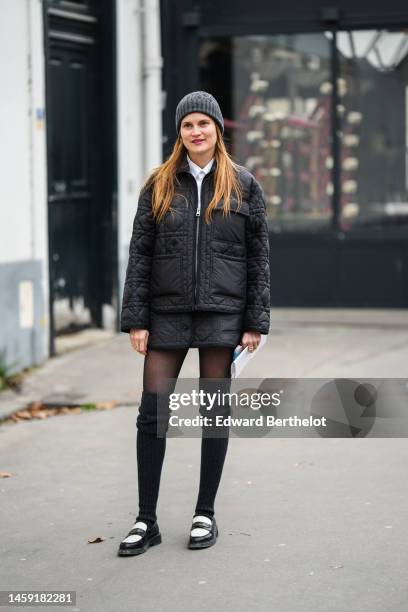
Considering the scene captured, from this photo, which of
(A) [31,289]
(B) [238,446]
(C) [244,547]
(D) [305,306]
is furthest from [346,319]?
(C) [244,547]

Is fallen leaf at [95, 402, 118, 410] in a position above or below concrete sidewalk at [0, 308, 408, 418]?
below

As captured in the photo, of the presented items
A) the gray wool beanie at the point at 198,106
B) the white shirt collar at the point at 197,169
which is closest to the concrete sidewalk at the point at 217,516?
→ the white shirt collar at the point at 197,169

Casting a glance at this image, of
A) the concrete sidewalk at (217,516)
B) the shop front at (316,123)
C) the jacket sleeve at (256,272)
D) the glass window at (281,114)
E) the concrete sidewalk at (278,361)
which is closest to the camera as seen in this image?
the concrete sidewalk at (217,516)

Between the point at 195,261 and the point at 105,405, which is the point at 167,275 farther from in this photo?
the point at 105,405

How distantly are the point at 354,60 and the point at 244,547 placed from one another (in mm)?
7973

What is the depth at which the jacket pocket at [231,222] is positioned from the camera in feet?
16.6

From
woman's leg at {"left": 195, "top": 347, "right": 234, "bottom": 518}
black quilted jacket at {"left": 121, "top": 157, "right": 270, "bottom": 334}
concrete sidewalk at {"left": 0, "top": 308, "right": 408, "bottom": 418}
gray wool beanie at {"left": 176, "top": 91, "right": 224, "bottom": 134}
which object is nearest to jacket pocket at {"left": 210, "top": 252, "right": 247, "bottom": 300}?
black quilted jacket at {"left": 121, "top": 157, "right": 270, "bottom": 334}

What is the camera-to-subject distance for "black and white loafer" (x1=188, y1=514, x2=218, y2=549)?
5082 mm

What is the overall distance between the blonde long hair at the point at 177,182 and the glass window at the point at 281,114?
24.2 ft

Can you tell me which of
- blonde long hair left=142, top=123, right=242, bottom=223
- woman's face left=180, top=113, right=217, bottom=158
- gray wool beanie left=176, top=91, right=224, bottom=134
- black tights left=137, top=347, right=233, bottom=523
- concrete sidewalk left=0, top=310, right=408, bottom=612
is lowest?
concrete sidewalk left=0, top=310, right=408, bottom=612

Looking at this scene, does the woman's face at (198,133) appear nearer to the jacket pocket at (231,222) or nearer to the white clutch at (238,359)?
the jacket pocket at (231,222)

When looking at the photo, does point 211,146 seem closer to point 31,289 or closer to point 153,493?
point 153,493

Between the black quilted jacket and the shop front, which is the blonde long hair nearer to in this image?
the black quilted jacket

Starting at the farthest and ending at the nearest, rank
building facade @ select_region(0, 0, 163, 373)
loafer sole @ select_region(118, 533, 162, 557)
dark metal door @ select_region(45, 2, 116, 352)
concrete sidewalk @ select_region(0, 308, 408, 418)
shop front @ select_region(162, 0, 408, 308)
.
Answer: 1. shop front @ select_region(162, 0, 408, 308)
2. dark metal door @ select_region(45, 2, 116, 352)
3. building facade @ select_region(0, 0, 163, 373)
4. concrete sidewalk @ select_region(0, 308, 408, 418)
5. loafer sole @ select_region(118, 533, 162, 557)
